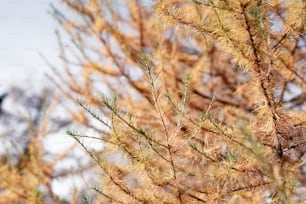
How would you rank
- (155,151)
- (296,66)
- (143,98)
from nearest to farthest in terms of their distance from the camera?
(155,151), (296,66), (143,98)

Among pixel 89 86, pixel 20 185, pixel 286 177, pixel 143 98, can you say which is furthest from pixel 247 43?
pixel 20 185

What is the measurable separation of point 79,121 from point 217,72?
4.77 ft

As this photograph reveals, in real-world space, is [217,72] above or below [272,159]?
above

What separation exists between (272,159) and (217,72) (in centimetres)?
256

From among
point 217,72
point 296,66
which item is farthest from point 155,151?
point 217,72

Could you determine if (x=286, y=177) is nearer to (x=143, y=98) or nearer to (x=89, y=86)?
(x=143, y=98)

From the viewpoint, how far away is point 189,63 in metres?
4.75

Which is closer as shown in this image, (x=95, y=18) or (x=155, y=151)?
(x=155, y=151)

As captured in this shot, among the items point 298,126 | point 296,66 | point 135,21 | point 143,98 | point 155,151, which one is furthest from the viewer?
point 135,21

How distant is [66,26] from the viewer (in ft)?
13.9

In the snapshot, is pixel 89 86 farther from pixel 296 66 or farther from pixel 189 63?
pixel 296 66

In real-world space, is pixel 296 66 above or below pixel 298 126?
above

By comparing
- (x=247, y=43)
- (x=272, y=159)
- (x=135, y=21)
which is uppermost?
(x=135, y=21)

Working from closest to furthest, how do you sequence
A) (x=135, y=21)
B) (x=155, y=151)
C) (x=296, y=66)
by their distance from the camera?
(x=155, y=151) < (x=296, y=66) < (x=135, y=21)
